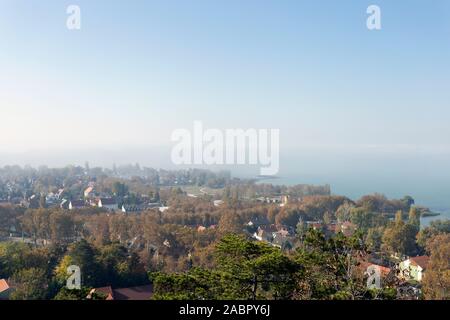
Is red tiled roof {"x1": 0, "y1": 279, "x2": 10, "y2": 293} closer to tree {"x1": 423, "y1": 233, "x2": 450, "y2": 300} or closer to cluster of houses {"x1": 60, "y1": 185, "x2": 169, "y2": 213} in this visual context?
tree {"x1": 423, "y1": 233, "x2": 450, "y2": 300}

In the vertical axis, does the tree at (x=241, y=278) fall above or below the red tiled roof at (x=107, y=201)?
above

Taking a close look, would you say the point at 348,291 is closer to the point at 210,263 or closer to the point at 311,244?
the point at 311,244

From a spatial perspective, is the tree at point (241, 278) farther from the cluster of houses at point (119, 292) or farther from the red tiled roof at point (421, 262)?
the red tiled roof at point (421, 262)

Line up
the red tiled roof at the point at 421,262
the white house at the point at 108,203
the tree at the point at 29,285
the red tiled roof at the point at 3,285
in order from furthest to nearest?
the white house at the point at 108,203 → the red tiled roof at the point at 421,262 → the red tiled roof at the point at 3,285 → the tree at the point at 29,285

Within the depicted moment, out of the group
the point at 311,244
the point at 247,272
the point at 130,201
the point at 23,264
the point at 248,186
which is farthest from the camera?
the point at 248,186

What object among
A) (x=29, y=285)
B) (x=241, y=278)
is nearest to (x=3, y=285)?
(x=29, y=285)

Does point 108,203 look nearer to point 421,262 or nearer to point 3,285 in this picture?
point 3,285

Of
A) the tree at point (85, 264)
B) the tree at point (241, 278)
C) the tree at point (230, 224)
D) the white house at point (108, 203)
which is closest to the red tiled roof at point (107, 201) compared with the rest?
the white house at point (108, 203)

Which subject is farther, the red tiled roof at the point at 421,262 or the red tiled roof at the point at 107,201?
the red tiled roof at the point at 107,201

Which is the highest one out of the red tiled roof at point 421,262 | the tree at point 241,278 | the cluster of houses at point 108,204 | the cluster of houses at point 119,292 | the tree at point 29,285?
the tree at point 241,278
